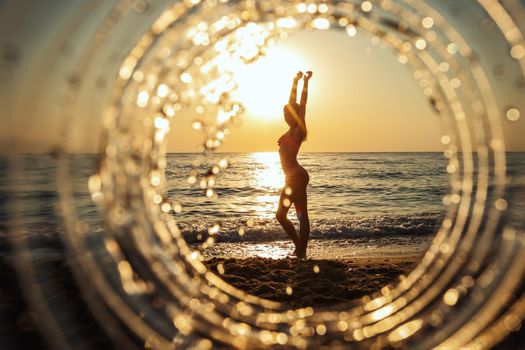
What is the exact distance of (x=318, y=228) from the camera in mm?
12305

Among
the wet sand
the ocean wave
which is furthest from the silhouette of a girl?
the ocean wave

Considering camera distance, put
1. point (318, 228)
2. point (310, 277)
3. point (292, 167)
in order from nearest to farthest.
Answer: point (310, 277) → point (292, 167) → point (318, 228)

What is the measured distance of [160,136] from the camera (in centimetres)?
464

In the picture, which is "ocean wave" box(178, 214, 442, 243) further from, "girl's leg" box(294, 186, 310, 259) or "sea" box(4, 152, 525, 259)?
"girl's leg" box(294, 186, 310, 259)

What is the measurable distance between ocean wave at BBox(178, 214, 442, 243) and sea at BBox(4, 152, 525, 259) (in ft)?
0.07

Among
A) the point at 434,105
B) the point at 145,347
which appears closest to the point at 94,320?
the point at 145,347

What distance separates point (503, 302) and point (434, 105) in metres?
1.94

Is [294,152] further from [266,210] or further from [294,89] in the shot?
[266,210]

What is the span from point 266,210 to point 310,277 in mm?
9809

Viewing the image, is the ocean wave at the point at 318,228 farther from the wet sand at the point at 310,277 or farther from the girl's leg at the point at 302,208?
the girl's leg at the point at 302,208

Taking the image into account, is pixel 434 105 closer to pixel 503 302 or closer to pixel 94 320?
pixel 503 302

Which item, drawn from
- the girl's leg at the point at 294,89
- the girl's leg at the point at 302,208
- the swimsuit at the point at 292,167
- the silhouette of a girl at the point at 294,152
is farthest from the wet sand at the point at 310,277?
the girl's leg at the point at 294,89

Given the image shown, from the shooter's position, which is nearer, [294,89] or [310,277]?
[310,277]

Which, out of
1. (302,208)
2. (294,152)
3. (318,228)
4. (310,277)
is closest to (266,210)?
(318,228)
